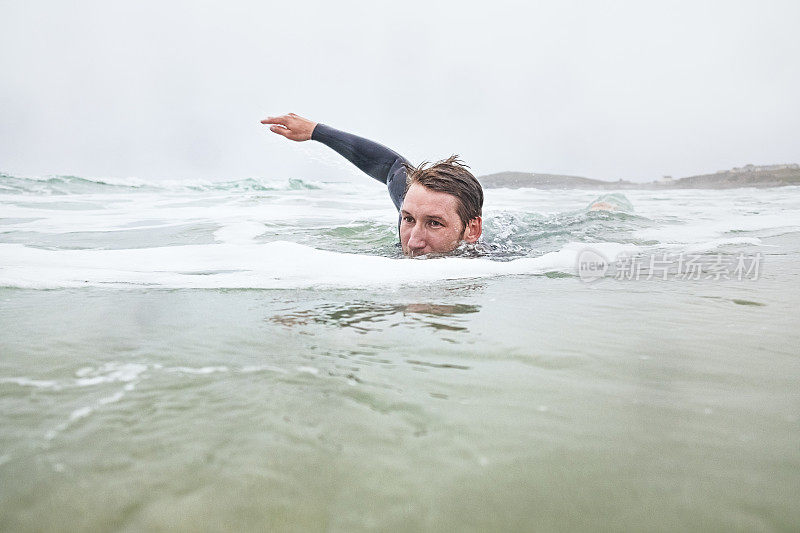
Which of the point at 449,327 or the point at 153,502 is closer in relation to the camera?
the point at 153,502

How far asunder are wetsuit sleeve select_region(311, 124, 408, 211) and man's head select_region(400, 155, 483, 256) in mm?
624

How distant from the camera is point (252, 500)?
77 centimetres

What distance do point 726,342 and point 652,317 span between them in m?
0.38

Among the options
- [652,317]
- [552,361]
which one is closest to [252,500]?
[552,361]

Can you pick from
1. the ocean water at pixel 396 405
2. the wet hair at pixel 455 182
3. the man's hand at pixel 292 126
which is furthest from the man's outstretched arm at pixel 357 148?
the ocean water at pixel 396 405

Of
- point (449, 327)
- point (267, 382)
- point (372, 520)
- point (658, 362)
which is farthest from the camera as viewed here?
point (449, 327)

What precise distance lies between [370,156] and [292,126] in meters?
0.80

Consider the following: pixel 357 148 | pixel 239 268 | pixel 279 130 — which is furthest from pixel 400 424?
pixel 357 148

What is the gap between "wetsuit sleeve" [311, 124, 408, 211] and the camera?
489cm

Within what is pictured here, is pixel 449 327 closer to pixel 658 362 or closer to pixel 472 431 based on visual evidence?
pixel 658 362

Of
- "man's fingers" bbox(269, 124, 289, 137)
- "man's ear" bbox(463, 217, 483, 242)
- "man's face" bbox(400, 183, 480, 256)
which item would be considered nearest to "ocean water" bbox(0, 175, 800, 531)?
"man's face" bbox(400, 183, 480, 256)

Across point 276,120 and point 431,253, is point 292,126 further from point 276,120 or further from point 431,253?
point 431,253

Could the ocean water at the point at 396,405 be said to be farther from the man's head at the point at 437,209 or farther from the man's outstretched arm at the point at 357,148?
the man's outstretched arm at the point at 357,148

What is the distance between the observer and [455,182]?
4133 millimetres
